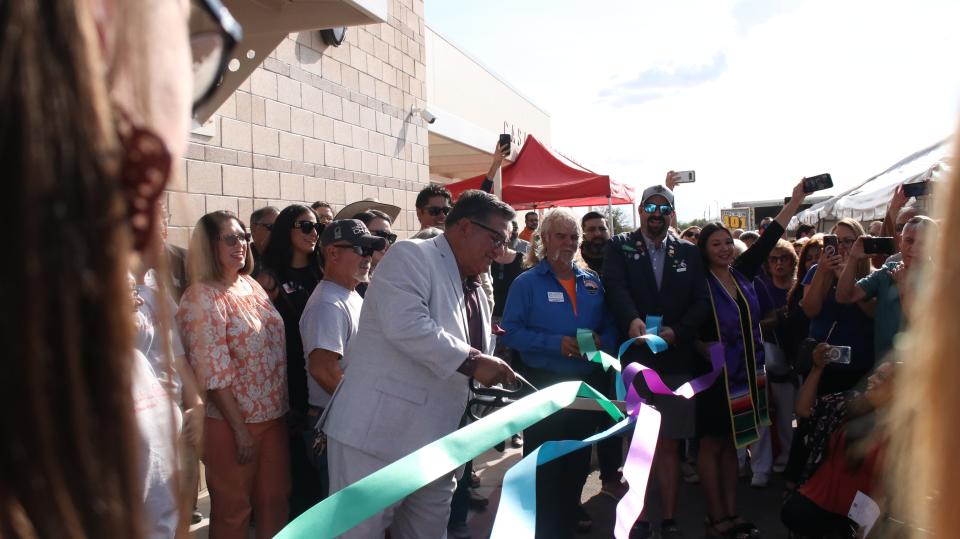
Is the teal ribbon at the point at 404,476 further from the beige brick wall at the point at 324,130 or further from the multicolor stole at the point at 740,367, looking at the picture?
the beige brick wall at the point at 324,130

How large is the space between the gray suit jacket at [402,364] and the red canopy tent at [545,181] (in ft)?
26.4

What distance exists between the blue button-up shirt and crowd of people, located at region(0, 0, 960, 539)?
0.02 m

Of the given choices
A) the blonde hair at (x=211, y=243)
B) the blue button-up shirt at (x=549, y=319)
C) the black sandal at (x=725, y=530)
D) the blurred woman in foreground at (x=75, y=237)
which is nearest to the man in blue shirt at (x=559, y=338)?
the blue button-up shirt at (x=549, y=319)

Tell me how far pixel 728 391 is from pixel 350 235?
102 inches

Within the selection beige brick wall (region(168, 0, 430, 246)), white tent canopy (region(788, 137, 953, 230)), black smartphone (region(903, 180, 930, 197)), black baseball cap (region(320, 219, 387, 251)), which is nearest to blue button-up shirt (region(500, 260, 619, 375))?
black baseball cap (region(320, 219, 387, 251))

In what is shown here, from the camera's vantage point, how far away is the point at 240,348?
3.54m

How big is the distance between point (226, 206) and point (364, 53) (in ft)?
11.2

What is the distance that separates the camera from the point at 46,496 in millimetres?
607

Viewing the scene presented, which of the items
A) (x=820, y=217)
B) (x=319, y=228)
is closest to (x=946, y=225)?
(x=319, y=228)

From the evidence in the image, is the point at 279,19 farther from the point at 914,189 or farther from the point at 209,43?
the point at 209,43

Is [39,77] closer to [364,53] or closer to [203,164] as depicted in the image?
[203,164]

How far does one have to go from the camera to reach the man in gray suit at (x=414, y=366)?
304 cm

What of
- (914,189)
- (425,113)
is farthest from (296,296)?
(425,113)

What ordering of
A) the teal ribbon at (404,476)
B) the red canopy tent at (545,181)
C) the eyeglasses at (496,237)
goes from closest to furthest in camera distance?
the teal ribbon at (404,476) < the eyeglasses at (496,237) < the red canopy tent at (545,181)
